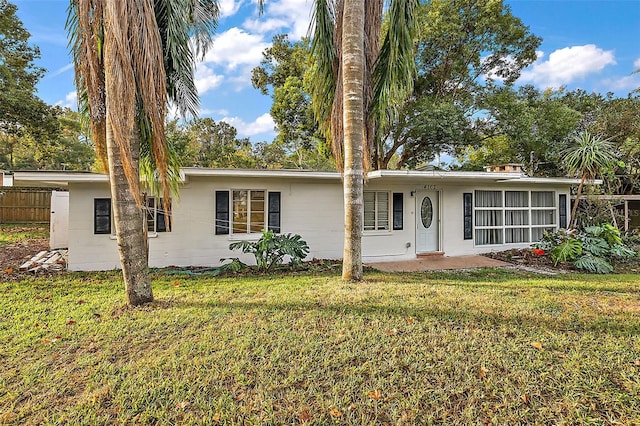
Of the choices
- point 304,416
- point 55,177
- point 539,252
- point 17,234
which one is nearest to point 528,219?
point 539,252

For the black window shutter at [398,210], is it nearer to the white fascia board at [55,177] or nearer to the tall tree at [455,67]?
the tall tree at [455,67]

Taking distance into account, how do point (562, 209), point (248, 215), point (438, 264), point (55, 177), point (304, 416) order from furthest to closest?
point (562, 209) → point (438, 264) → point (248, 215) → point (55, 177) → point (304, 416)

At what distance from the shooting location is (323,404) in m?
2.62

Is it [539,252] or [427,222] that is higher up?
[427,222]

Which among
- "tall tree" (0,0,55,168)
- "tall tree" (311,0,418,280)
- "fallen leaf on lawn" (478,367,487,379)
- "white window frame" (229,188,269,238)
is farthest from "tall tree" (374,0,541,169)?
"tall tree" (0,0,55,168)

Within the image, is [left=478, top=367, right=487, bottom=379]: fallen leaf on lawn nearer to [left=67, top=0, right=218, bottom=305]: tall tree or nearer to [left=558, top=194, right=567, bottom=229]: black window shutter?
[left=67, top=0, right=218, bottom=305]: tall tree

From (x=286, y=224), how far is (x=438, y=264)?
4.29 metres

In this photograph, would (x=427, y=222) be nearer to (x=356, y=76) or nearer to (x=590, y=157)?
(x=590, y=157)

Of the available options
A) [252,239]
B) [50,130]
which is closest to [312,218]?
[252,239]

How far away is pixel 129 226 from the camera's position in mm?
4621

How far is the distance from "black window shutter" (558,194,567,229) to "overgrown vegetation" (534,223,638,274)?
5.60ft

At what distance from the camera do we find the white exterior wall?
25.5 ft

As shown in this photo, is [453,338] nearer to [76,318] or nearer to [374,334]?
[374,334]

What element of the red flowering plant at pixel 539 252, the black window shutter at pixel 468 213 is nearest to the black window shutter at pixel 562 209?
the red flowering plant at pixel 539 252
